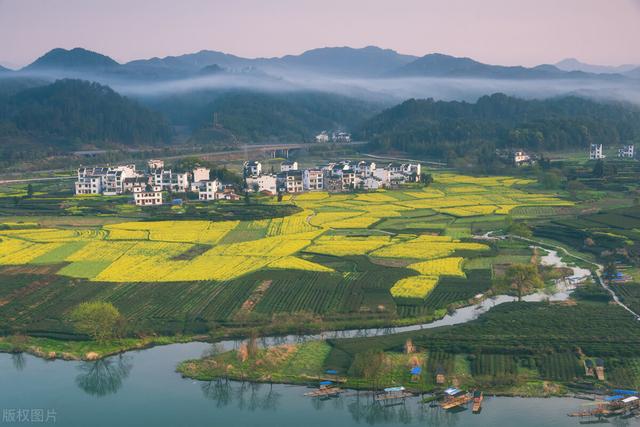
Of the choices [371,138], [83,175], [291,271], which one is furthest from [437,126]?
[291,271]

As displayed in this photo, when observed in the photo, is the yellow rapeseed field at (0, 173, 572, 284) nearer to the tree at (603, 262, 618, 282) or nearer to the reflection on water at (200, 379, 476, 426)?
the tree at (603, 262, 618, 282)

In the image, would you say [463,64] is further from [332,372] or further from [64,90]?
[332,372]

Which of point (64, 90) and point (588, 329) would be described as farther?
point (64, 90)

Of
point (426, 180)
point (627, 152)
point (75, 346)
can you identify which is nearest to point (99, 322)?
point (75, 346)

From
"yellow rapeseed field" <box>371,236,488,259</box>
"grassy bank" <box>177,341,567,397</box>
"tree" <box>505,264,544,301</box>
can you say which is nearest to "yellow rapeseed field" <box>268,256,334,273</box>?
"yellow rapeseed field" <box>371,236,488,259</box>

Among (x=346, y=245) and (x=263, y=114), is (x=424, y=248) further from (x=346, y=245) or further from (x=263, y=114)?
(x=263, y=114)

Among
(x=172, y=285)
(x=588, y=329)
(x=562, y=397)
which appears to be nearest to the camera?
(x=562, y=397)
